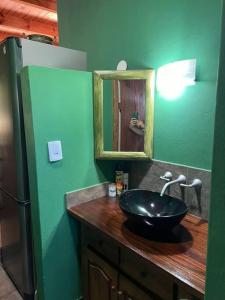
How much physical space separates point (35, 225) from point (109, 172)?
2.11 ft

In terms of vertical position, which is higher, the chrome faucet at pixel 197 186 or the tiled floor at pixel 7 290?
the chrome faucet at pixel 197 186

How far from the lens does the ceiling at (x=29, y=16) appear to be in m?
2.36

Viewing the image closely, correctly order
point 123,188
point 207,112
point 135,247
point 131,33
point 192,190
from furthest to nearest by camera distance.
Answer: point 123,188
point 131,33
point 192,190
point 207,112
point 135,247

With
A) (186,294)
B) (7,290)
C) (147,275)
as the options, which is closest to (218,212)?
(186,294)

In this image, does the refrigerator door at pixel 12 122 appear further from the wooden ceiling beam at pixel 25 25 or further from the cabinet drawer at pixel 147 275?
the wooden ceiling beam at pixel 25 25

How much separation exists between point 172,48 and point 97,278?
4.86 feet

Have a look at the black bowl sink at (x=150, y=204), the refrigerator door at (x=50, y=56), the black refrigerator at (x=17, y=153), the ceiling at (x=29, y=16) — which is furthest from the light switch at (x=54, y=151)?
the ceiling at (x=29, y=16)

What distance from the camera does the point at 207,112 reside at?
1.30 m

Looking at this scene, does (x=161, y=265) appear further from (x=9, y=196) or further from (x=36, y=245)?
(x=9, y=196)

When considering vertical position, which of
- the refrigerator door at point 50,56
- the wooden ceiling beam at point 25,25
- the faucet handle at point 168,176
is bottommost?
the faucet handle at point 168,176

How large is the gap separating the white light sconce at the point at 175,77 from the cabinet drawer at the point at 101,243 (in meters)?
0.95

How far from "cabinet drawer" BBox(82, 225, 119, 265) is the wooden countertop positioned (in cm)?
8

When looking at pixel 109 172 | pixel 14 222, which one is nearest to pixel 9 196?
pixel 14 222

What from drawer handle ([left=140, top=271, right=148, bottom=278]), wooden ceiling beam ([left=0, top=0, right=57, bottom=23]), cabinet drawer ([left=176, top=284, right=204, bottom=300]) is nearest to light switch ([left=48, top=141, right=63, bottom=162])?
drawer handle ([left=140, top=271, right=148, bottom=278])
